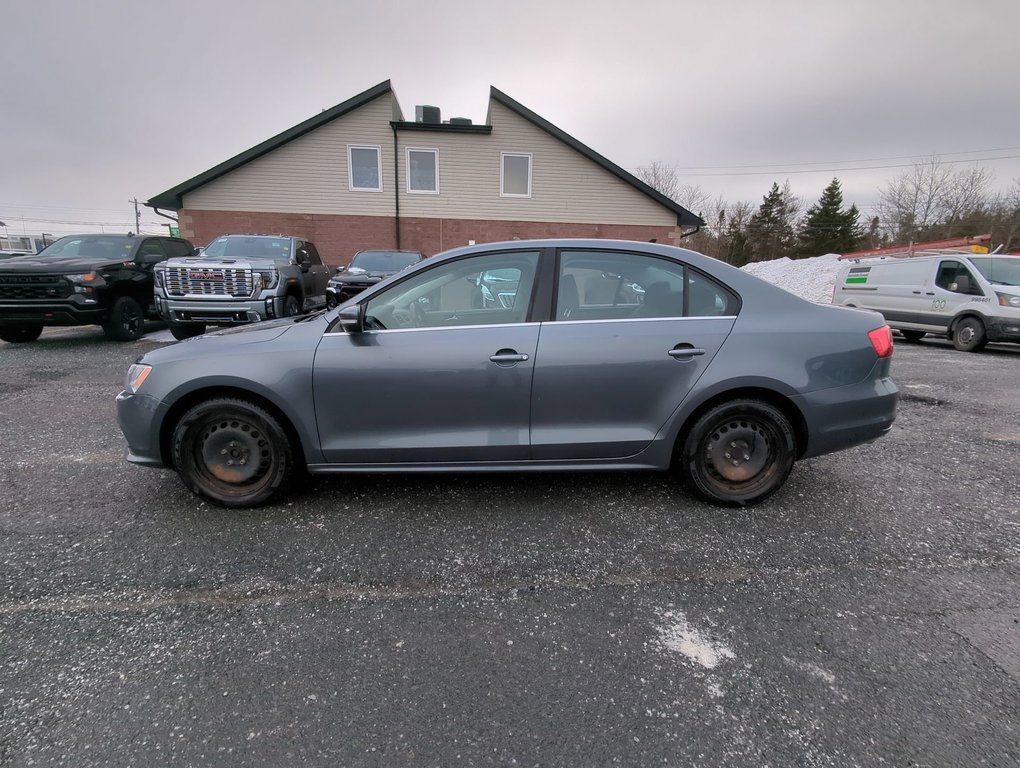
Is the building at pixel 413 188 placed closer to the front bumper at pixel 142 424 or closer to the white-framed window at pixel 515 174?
the white-framed window at pixel 515 174

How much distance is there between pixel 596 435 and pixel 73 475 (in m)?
3.68

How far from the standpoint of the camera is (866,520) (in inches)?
122

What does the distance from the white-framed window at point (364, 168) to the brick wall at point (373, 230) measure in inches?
42.8

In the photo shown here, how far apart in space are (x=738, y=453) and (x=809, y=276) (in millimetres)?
25393

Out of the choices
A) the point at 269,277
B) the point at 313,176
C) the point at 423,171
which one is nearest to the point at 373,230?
the point at 313,176

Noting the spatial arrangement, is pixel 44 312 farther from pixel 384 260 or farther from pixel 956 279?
pixel 956 279

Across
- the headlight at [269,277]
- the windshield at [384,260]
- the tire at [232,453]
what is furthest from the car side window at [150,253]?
the tire at [232,453]

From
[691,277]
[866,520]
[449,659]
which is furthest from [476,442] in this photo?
[866,520]

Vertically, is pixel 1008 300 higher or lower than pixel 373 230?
lower

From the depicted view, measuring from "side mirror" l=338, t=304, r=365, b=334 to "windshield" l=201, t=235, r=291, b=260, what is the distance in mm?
7600

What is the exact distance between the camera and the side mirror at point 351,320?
9.45 ft

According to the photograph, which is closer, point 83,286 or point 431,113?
A: point 83,286

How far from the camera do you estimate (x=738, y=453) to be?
10.3 ft

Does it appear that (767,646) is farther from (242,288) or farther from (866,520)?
(242,288)
